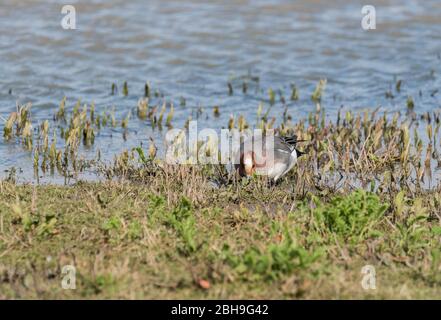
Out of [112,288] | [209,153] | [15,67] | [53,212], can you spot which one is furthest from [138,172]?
[15,67]

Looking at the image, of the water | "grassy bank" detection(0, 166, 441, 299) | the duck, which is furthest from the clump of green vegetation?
the water

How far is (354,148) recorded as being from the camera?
805 centimetres

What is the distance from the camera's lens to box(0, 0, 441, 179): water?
33.1ft

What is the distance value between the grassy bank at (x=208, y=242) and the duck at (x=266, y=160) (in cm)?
53

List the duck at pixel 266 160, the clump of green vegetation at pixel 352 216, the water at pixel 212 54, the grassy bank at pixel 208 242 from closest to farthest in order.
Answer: the grassy bank at pixel 208 242
the clump of green vegetation at pixel 352 216
the duck at pixel 266 160
the water at pixel 212 54

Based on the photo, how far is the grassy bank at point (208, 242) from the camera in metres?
4.75

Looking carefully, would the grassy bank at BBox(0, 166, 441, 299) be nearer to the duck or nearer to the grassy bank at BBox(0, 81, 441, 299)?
the grassy bank at BBox(0, 81, 441, 299)

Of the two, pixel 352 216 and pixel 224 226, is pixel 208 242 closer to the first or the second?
pixel 224 226

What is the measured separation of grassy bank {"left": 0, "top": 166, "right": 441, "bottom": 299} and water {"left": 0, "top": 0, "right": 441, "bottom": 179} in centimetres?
241

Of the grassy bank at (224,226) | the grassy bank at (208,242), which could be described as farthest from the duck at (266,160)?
the grassy bank at (208,242)

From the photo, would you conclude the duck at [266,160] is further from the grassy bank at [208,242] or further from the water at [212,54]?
the water at [212,54]

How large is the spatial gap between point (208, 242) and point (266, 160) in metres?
2.14

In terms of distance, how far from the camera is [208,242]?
528cm

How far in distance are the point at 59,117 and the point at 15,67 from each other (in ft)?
6.29
